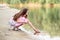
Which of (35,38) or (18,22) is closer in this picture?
(35,38)

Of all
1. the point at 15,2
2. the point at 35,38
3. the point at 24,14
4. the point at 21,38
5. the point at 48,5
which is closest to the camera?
the point at 21,38

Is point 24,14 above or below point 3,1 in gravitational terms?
above

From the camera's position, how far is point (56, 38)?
9078 millimetres

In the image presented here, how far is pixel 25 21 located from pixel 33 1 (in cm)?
2878

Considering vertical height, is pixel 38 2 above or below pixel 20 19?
below

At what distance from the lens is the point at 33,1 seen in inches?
1468

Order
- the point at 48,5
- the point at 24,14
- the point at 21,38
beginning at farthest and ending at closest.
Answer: the point at 48,5 → the point at 24,14 → the point at 21,38

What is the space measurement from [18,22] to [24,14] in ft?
1.14

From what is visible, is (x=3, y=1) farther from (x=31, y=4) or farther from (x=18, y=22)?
(x=18, y=22)

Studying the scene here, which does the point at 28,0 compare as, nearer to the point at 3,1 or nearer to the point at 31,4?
the point at 31,4

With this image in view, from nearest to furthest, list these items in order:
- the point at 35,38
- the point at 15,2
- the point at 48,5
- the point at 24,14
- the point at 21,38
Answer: the point at 21,38
the point at 35,38
the point at 24,14
the point at 15,2
the point at 48,5

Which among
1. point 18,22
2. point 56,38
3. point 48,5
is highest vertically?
point 18,22

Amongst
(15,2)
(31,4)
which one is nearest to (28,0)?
(31,4)

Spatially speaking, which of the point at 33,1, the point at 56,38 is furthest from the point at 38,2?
the point at 56,38
